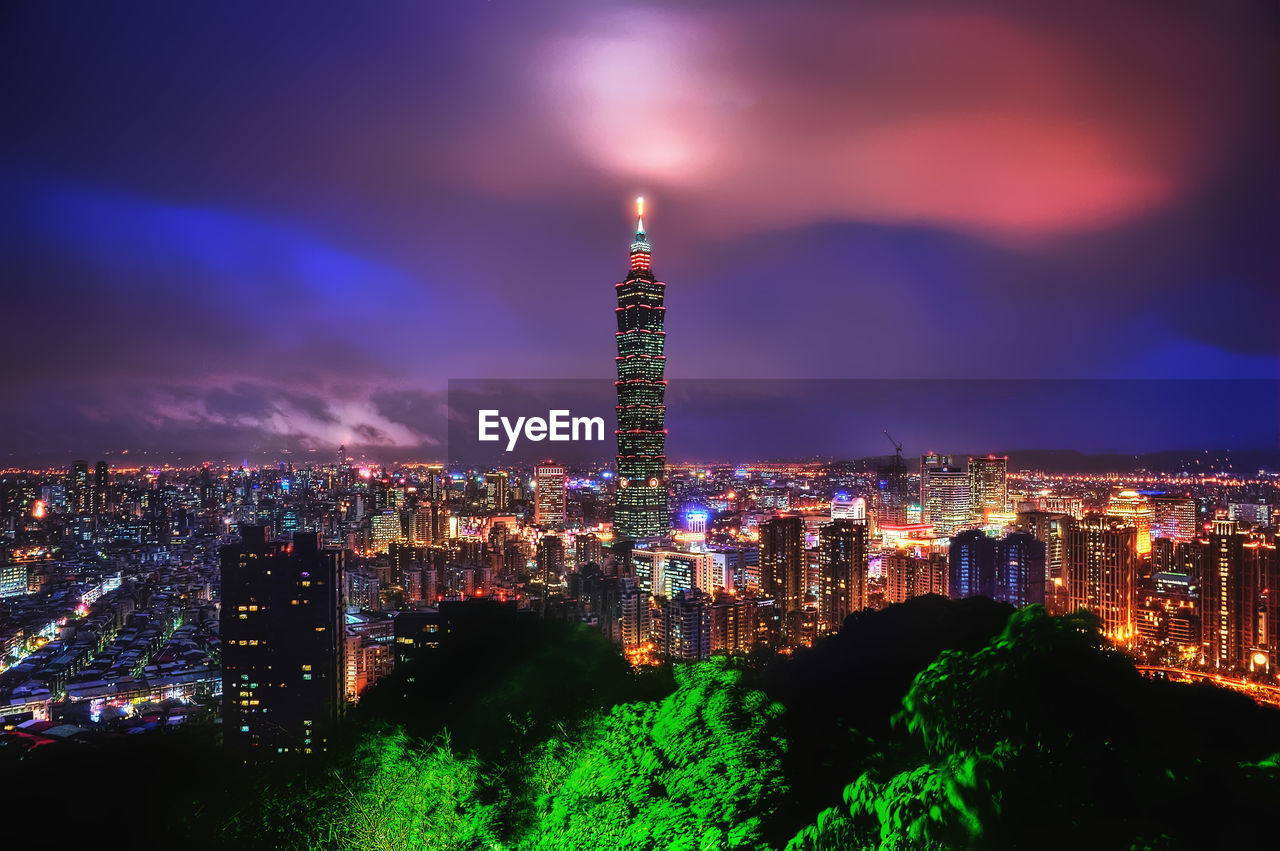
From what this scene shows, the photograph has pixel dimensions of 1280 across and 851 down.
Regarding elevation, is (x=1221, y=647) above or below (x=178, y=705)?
above

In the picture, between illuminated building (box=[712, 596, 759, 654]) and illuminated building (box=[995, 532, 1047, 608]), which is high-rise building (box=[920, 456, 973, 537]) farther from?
illuminated building (box=[712, 596, 759, 654])

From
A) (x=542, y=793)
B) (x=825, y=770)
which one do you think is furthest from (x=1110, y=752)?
(x=542, y=793)

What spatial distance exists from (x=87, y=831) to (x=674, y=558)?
10560mm

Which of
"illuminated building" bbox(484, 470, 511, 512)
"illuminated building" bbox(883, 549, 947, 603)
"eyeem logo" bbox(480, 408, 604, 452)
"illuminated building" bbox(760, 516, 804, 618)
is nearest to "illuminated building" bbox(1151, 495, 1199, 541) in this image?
"illuminated building" bbox(883, 549, 947, 603)

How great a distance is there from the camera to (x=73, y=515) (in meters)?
8.72

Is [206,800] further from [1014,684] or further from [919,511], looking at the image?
[919,511]

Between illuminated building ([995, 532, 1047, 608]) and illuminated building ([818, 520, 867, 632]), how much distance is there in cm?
164

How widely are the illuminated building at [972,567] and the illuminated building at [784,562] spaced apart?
6.52ft

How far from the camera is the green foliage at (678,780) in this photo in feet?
6.27

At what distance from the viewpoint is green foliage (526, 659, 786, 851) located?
1.91m

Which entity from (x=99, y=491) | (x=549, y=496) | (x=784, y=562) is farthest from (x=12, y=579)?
(x=784, y=562)

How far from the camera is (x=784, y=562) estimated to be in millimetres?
10281

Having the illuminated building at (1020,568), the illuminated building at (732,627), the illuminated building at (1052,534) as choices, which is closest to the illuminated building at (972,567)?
the illuminated building at (1020,568)

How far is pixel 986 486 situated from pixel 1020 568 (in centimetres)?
270
